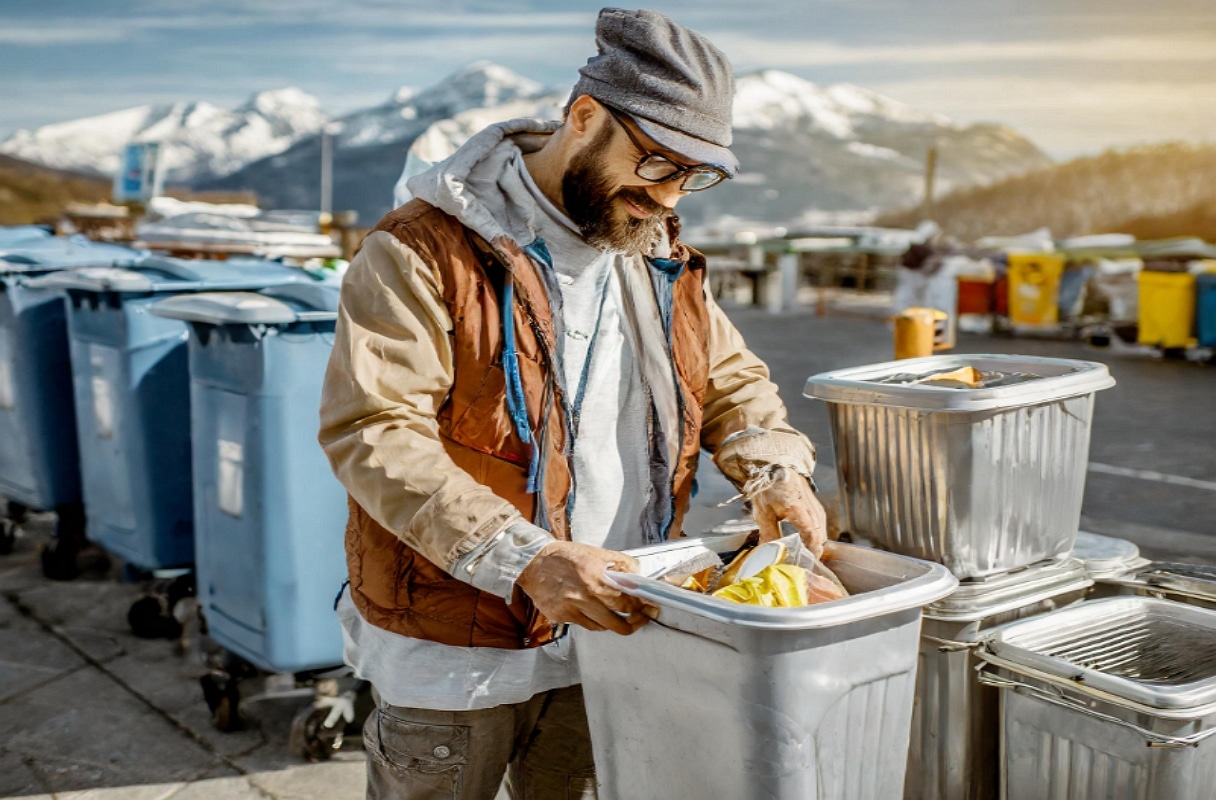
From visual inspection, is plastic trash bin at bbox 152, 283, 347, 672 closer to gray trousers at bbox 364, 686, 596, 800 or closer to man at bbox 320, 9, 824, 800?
man at bbox 320, 9, 824, 800

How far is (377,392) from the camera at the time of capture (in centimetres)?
170

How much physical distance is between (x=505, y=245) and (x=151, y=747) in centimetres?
261

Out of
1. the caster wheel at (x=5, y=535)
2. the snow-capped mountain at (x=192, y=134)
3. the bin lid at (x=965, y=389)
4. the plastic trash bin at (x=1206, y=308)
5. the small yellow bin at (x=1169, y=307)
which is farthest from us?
the snow-capped mountain at (x=192, y=134)

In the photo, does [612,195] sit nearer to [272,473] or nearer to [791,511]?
[791,511]

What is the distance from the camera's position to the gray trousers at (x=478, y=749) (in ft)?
6.39

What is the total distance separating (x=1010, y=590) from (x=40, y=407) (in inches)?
172

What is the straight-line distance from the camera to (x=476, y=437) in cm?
184

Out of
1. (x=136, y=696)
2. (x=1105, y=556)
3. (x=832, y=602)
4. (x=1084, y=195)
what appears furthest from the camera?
(x=1084, y=195)

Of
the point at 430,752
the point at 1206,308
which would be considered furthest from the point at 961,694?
the point at 1206,308

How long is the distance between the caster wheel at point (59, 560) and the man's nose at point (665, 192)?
434 cm

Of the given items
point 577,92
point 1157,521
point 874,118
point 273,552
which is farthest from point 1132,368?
point 874,118

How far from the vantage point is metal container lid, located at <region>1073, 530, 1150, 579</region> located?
2547 millimetres

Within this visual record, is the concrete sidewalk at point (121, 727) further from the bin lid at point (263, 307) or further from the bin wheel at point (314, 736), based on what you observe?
the bin lid at point (263, 307)

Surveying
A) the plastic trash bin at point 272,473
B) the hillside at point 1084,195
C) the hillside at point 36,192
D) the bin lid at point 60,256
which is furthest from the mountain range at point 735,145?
the plastic trash bin at point 272,473
